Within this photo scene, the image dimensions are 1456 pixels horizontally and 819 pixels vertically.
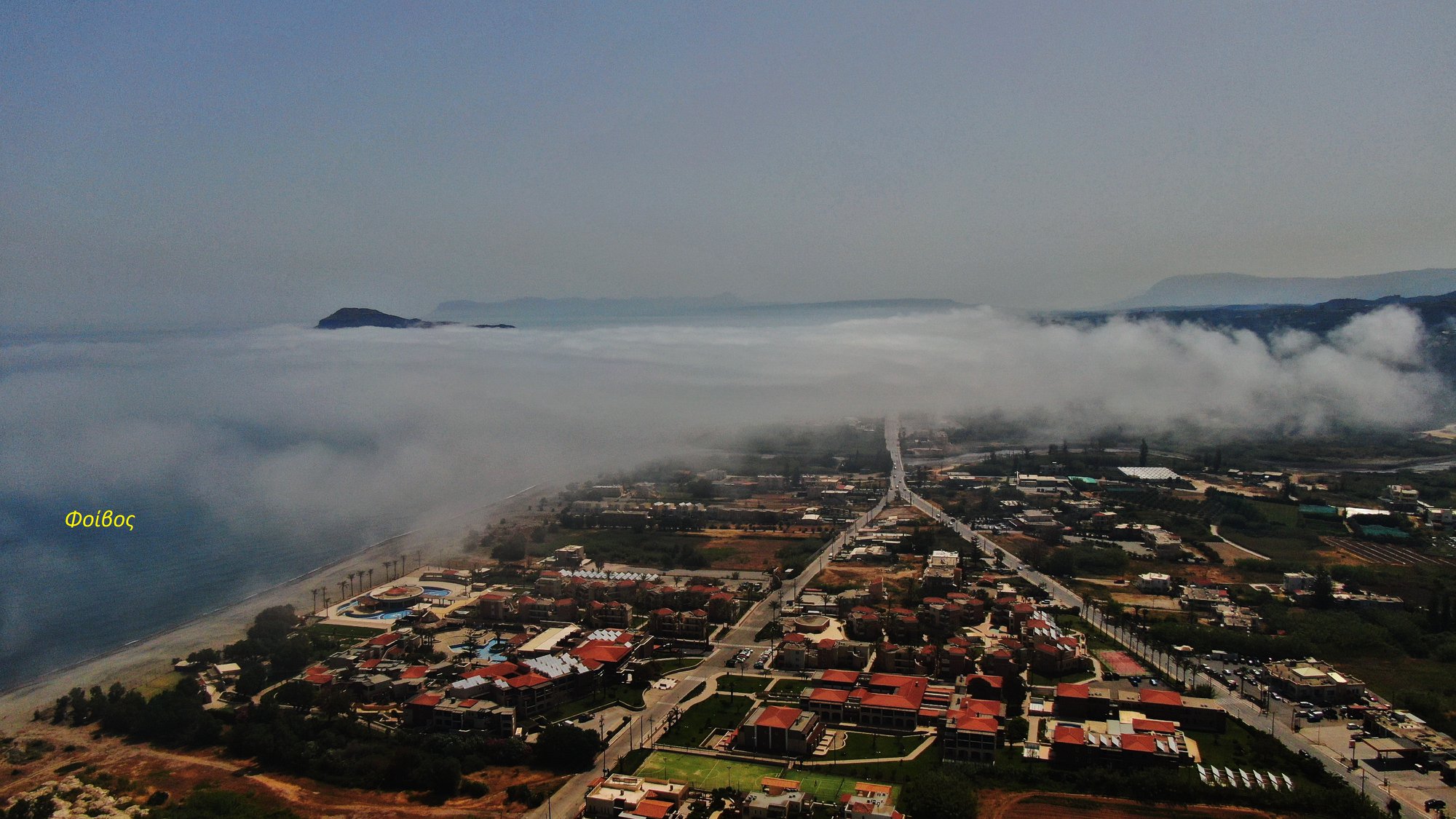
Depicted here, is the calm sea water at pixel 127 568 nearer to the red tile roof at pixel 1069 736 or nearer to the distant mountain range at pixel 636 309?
the red tile roof at pixel 1069 736

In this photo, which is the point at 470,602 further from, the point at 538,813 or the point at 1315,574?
the point at 1315,574

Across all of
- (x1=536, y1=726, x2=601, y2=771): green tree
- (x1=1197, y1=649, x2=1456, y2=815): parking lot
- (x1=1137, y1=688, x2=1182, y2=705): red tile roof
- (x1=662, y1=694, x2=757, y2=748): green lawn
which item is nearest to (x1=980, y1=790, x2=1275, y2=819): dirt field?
(x1=1197, y1=649, x2=1456, y2=815): parking lot

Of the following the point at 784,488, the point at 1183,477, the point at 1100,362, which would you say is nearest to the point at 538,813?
the point at 784,488

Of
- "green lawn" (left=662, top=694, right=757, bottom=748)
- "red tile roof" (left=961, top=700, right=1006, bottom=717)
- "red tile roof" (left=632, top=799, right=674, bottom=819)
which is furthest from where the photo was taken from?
"red tile roof" (left=961, top=700, right=1006, bottom=717)

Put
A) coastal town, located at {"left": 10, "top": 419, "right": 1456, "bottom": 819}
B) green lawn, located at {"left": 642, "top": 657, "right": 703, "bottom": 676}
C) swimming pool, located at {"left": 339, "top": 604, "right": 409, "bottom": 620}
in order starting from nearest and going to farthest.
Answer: coastal town, located at {"left": 10, "top": 419, "right": 1456, "bottom": 819}, green lawn, located at {"left": 642, "top": 657, "right": 703, "bottom": 676}, swimming pool, located at {"left": 339, "top": 604, "right": 409, "bottom": 620}

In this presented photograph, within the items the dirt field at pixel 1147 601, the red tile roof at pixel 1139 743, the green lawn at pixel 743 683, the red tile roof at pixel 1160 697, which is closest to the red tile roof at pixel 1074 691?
the red tile roof at pixel 1160 697

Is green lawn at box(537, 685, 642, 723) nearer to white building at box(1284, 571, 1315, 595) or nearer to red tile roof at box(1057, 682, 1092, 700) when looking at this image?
red tile roof at box(1057, 682, 1092, 700)
